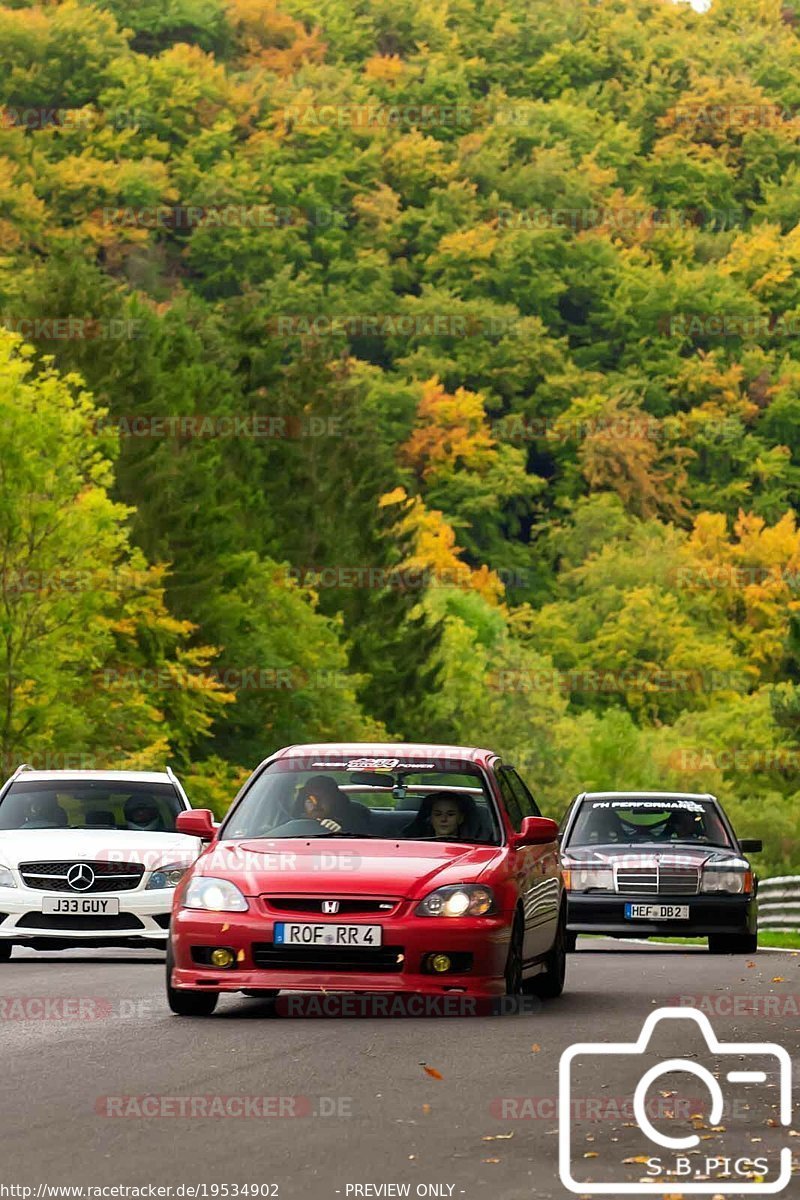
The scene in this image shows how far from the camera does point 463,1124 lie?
964 cm

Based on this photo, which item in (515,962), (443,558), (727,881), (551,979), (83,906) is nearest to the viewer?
(515,962)

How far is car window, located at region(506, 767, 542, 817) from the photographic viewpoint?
16766mm

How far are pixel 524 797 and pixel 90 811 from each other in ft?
18.7

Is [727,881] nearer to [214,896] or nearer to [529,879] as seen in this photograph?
[529,879]

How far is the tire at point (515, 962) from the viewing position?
47.4 ft

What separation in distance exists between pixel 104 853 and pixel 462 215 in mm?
133191

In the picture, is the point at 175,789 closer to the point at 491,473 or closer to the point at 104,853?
the point at 104,853

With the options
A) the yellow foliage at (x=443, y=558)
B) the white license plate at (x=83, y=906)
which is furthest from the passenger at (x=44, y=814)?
the yellow foliage at (x=443, y=558)

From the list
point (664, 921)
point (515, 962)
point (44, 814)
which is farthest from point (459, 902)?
point (664, 921)

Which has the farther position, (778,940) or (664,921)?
(778,940)

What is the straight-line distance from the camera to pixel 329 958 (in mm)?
14008

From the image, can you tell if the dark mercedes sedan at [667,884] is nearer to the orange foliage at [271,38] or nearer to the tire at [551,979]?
the tire at [551,979]

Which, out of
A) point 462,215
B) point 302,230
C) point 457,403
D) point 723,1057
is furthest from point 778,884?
point 462,215

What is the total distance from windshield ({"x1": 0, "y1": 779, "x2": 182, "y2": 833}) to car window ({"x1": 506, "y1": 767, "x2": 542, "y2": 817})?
478 cm
